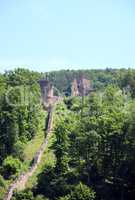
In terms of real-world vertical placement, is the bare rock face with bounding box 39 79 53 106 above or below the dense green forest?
above

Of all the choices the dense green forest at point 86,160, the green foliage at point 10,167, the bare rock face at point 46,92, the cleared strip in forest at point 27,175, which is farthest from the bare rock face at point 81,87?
the green foliage at point 10,167

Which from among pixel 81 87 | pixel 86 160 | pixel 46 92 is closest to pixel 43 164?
pixel 86 160

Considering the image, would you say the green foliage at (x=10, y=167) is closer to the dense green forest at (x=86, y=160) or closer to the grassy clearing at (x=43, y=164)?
the dense green forest at (x=86, y=160)

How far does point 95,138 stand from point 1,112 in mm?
24127

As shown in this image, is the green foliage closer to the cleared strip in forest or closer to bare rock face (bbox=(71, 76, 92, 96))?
the cleared strip in forest

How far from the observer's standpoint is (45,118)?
268 ft

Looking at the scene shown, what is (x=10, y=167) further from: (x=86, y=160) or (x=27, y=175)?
(x=86, y=160)

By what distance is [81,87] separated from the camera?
130m

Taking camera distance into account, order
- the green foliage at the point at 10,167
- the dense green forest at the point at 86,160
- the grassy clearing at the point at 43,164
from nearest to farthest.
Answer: the dense green forest at the point at 86,160, the grassy clearing at the point at 43,164, the green foliage at the point at 10,167

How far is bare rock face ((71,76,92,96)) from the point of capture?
12604 centimetres

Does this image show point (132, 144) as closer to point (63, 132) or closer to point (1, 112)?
point (63, 132)

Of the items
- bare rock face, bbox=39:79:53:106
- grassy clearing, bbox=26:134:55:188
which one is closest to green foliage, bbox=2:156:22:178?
grassy clearing, bbox=26:134:55:188

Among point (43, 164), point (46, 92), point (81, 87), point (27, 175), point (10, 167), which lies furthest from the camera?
point (81, 87)

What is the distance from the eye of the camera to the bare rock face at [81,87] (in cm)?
12604
